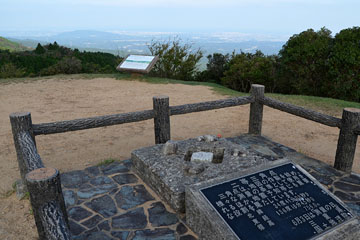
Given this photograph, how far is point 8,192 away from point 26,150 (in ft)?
3.55

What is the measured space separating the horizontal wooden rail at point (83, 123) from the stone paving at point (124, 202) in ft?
2.07

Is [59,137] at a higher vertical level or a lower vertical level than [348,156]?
lower

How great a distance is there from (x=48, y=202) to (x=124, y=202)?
1.28 meters

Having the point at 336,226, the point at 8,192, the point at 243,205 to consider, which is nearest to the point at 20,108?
the point at 8,192

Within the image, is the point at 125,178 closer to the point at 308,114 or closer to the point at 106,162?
the point at 106,162

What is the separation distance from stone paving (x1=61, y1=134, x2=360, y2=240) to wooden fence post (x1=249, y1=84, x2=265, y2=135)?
963 mm

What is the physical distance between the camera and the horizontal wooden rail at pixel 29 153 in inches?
104

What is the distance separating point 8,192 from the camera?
359 centimetres

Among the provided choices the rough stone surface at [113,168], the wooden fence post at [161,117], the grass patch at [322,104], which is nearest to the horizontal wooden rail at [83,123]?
the wooden fence post at [161,117]

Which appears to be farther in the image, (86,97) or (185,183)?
(86,97)

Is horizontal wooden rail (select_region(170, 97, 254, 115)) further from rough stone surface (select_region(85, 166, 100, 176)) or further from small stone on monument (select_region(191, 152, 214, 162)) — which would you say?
rough stone surface (select_region(85, 166, 100, 176))

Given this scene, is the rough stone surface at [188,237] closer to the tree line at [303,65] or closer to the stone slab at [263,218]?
the stone slab at [263,218]

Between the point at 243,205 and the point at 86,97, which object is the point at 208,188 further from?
the point at 86,97

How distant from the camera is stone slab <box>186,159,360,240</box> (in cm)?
224
